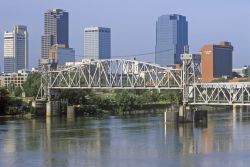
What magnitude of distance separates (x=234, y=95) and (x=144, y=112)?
46.0 m

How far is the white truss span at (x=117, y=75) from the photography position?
118 metres

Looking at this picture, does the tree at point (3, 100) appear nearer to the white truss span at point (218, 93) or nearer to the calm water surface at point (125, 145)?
the calm water surface at point (125, 145)

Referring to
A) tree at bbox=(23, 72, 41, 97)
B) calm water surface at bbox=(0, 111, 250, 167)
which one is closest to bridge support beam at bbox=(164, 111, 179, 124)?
calm water surface at bbox=(0, 111, 250, 167)

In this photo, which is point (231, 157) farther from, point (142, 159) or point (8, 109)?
point (8, 109)

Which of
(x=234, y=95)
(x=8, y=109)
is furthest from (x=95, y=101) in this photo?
(x=234, y=95)

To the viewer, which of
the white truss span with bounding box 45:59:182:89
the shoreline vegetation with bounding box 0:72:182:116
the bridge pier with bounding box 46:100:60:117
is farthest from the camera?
the shoreline vegetation with bounding box 0:72:182:116

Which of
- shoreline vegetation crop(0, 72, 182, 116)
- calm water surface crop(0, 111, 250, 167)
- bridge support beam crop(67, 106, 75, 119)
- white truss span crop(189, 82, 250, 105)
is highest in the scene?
white truss span crop(189, 82, 250, 105)

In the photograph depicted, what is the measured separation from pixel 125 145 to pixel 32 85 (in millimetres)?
87654

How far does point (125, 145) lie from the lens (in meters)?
69.8

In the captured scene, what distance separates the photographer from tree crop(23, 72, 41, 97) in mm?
152750

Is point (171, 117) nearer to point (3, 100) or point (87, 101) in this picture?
point (3, 100)

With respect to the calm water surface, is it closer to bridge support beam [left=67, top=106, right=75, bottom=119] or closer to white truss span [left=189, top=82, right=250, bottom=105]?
white truss span [left=189, top=82, right=250, bottom=105]

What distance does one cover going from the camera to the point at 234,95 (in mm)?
101312

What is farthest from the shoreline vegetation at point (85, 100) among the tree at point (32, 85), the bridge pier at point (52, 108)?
the bridge pier at point (52, 108)
